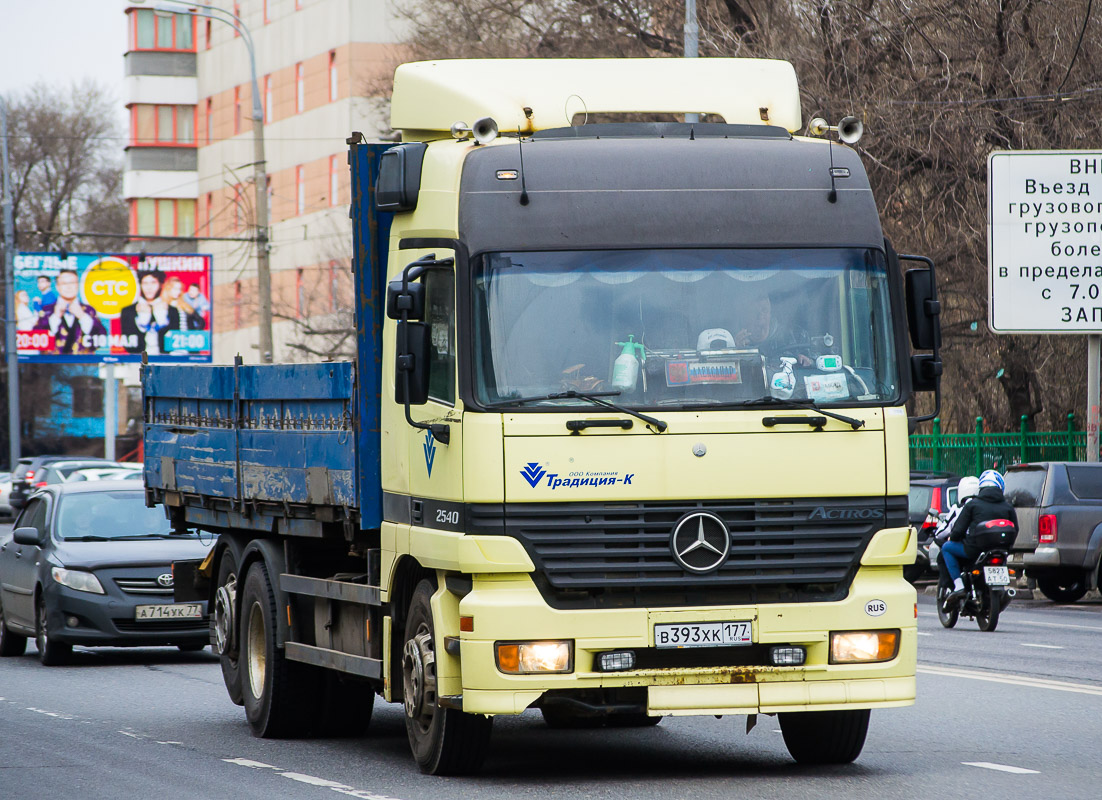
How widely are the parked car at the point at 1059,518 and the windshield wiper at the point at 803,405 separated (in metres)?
14.9

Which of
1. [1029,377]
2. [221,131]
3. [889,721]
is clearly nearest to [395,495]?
[889,721]

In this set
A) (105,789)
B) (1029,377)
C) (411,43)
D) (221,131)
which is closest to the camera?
(105,789)

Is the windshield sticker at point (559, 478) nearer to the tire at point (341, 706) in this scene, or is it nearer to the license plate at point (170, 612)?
the tire at point (341, 706)

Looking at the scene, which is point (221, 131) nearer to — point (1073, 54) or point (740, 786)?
point (1073, 54)

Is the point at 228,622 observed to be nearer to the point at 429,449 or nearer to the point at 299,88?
the point at 429,449

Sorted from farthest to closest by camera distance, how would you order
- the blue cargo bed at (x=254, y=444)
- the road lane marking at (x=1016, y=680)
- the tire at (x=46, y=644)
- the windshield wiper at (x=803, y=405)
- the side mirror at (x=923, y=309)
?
1. the tire at (x=46, y=644)
2. the road lane marking at (x=1016, y=680)
3. the blue cargo bed at (x=254, y=444)
4. the side mirror at (x=923, y=309)
5. the windshield wiper at (x=803, y=405)

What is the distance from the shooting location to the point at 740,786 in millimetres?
8984

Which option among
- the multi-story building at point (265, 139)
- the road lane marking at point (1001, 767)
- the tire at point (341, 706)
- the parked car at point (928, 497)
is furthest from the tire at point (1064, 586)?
the multi-story building at point (265, 139)

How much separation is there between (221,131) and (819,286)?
59.6 m

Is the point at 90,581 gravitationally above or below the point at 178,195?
below

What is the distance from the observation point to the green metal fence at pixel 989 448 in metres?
30.9

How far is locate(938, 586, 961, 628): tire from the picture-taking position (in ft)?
65.0

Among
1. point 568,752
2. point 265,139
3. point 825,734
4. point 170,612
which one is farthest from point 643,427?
point 265,139

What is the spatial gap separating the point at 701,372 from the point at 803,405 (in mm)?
497
